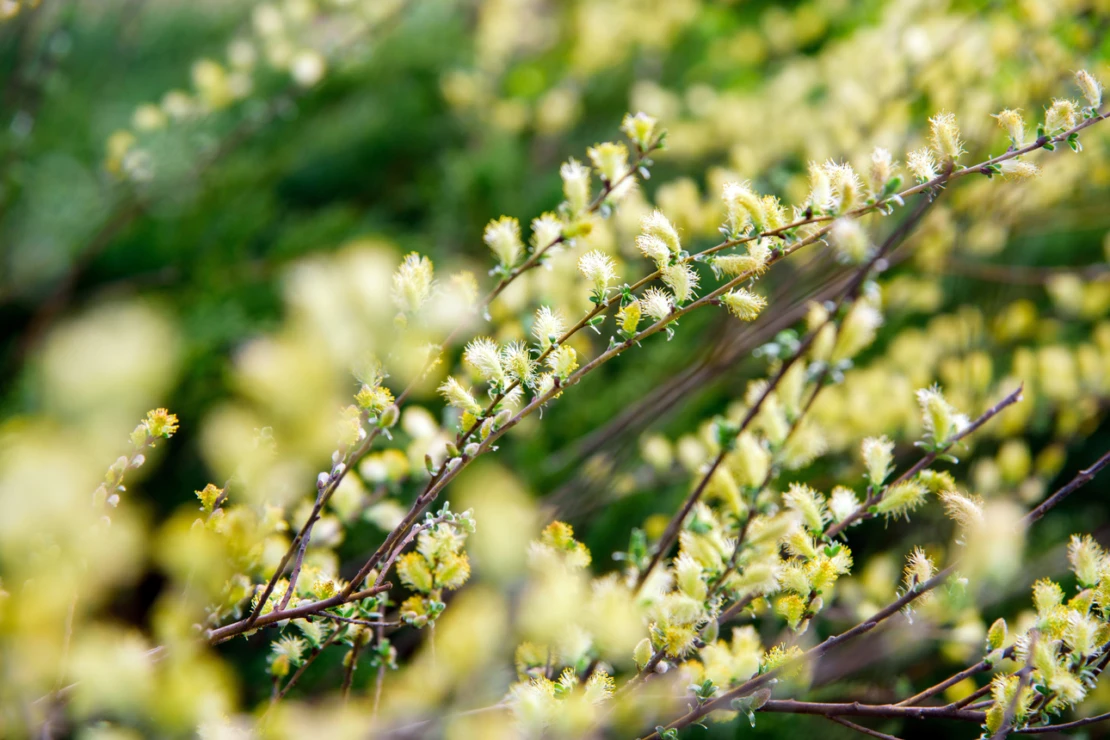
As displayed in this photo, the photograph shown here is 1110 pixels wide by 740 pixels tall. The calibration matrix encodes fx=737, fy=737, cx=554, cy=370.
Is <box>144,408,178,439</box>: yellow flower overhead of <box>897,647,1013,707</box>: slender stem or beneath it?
overhead

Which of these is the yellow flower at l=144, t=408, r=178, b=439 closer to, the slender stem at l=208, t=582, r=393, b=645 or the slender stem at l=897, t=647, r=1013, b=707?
the slender stem at l=208, t=582, r=393, b=645

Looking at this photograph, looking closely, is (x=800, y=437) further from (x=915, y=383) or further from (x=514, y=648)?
(x=915, y=383)

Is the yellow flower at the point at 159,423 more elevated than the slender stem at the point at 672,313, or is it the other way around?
the yellow flower at the point at 159,423

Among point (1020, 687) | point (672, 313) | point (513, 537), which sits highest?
point (672, 313)

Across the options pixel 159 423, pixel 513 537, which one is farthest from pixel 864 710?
pixel 159 423

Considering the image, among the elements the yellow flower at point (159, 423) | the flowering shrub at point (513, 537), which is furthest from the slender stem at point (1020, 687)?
the yellow flower at point (159, 423)

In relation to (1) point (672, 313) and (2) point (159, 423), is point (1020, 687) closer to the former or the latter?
(1) point (672, 313)

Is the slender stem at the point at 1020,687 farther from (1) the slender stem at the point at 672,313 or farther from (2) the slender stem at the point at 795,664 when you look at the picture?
(1) the slender stem at the point at 672,313

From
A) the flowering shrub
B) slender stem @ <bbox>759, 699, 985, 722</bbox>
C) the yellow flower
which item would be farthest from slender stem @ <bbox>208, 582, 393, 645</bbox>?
slender stem @ <bbox>759, 699, 985, 722</bbox>

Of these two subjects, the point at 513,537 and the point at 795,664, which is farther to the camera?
the point at 795,664

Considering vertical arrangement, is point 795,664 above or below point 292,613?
below

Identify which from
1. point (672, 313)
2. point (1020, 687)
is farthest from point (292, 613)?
point (1020, 687)

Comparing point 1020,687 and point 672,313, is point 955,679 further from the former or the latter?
point 672,313

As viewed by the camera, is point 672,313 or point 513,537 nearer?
point 513,537
